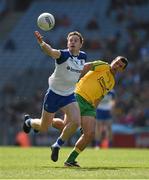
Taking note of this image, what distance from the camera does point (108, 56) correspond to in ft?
111

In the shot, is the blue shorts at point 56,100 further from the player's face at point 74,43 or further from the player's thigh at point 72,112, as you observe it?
the player's face at point 74,43

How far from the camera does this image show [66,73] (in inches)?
550

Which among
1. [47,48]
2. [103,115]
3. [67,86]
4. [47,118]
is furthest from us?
[103,115]

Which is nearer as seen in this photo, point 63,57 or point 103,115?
point 63,57

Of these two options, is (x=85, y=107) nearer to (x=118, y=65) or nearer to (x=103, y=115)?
(x=118, y=65)

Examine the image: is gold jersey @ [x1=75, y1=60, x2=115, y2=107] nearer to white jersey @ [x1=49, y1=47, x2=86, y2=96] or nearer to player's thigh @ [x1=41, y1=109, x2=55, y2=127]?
white jersey @ [x1=49, y1=47, x2=86, y2=96]

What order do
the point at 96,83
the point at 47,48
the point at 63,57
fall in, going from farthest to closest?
the point at 96,83, the point at 63,57, the point at 47,48

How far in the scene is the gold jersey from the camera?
14.9 meters

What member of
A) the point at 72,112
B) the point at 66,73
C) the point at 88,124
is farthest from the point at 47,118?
the point at 66,73

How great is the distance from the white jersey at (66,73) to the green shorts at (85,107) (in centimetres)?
51

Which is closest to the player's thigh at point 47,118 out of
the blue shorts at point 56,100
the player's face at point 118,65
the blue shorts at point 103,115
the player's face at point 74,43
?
the blue shorts at point 56,100

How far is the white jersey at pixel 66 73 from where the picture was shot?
13.8m

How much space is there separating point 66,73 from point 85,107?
97 cm

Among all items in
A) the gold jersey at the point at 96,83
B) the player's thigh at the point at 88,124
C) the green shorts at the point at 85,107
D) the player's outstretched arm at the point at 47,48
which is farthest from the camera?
the gold jersey at the point at 96,83
